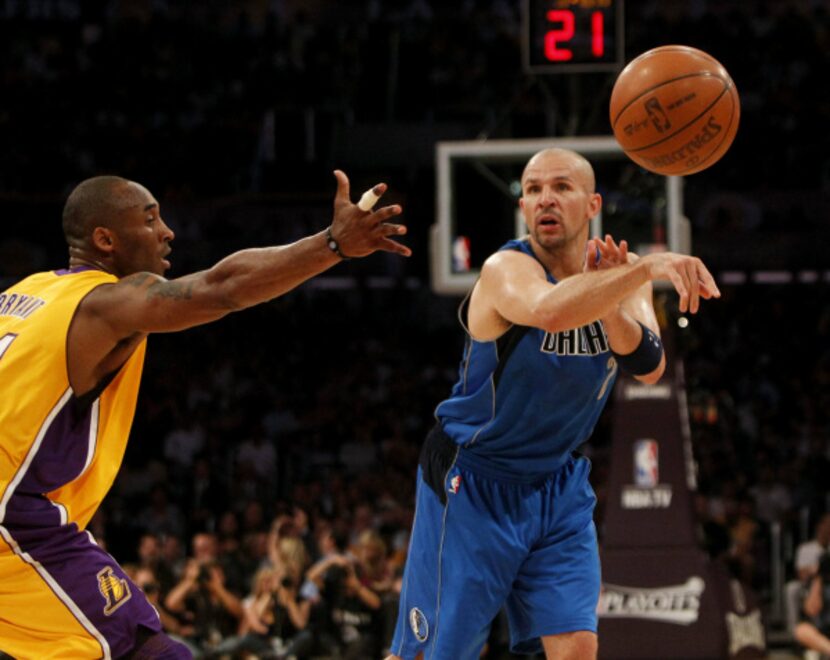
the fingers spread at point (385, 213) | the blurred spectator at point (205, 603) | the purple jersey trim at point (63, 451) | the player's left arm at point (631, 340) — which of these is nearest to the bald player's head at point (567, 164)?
the player's left arm at point (631, 340)

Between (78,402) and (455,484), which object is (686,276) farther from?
(78,402)

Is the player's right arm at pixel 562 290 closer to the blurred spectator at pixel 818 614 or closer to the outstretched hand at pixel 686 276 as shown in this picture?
the outstretched hand at pixel 686 276

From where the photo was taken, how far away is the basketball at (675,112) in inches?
209

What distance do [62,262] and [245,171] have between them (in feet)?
10.3

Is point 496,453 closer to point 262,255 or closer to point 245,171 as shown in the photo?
point 262,255

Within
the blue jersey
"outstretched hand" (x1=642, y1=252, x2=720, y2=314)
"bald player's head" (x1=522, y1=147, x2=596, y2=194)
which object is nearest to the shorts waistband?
the blue jersey

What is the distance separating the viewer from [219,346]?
60.5 feet

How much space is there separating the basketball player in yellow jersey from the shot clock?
5.90 metres

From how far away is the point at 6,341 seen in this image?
12.8ft

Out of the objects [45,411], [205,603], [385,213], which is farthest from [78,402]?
[205,603]

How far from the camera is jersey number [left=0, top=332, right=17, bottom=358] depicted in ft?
12.7

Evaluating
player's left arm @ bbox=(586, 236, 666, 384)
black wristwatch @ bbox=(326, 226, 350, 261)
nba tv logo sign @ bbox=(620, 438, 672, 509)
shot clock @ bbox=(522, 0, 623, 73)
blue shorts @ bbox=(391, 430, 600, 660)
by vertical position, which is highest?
shot clock @ bbox=(522, 0, 623, 73)

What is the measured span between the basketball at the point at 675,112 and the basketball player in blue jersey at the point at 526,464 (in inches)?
14.4

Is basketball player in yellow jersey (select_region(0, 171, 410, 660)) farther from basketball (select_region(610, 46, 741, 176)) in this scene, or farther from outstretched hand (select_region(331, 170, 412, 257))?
basketball (select_region(610, 46, 741, 176))
